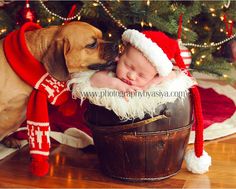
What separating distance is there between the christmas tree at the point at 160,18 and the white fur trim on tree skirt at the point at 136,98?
0.69 m

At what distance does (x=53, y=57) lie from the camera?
1938 millimetres

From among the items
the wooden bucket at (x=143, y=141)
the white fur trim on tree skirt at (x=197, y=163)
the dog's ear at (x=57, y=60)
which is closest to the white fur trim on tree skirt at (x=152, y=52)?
the wooden bucket at (x=143, y=141)

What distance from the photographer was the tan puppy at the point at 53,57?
6.34ft

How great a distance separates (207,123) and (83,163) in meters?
0.90

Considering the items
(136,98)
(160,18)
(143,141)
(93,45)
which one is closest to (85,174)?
(143,141)

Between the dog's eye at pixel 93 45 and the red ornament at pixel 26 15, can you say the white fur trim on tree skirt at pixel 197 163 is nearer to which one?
the dog's eye at pixel 93 45

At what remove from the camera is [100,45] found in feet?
6.63

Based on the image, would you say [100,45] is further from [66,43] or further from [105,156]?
[105,156]

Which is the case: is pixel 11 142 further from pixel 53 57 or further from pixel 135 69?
pixel 135 69

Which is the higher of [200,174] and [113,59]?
[113,59]

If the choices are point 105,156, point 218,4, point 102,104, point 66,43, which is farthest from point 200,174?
point 218,4

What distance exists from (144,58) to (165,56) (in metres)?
0.09

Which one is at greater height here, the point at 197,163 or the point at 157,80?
the point at 157,80

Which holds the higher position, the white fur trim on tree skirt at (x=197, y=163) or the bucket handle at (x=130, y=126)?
the bucket handle at (x=130, y=126)
